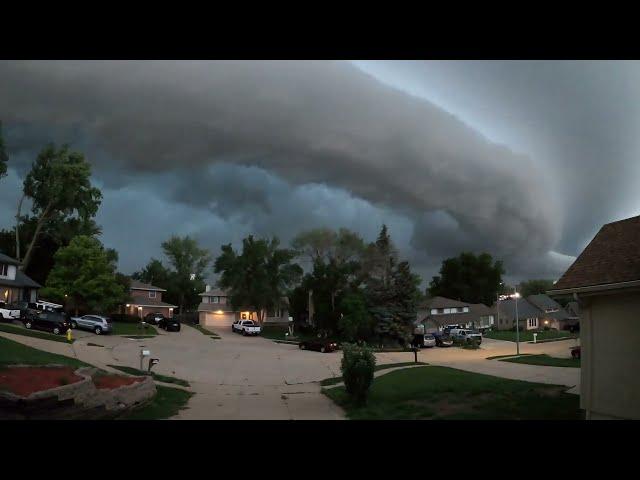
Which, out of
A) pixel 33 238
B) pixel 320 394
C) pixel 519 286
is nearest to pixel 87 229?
pixel 33 238

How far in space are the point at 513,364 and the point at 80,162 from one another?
894 centimetres

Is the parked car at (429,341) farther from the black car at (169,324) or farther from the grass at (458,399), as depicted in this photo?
the black car at (169,324)

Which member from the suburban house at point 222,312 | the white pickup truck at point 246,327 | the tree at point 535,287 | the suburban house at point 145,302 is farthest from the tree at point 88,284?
the tree at point 535,287

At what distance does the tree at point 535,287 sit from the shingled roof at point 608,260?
56cm

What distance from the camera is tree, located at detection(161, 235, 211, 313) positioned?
932cm

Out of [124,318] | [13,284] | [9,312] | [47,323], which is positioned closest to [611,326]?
[47,323]

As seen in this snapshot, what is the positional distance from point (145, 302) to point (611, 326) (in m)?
17.5

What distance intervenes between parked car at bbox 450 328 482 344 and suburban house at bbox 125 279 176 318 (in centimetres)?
1019

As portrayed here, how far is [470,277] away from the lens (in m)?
8.20

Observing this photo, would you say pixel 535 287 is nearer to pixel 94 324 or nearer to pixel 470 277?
pixel 470 277

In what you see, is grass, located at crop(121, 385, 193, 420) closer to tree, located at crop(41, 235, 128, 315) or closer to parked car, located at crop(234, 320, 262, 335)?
parked car, located at crop(234, 320, 262, 335)

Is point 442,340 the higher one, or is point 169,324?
point 169,324

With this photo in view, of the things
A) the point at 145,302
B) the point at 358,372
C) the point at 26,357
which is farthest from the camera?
the point at 145,302
